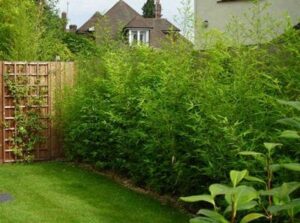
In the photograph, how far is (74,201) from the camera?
632 cm

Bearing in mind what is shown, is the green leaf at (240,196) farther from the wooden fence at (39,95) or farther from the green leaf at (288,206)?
the wooden fence at (39,95)

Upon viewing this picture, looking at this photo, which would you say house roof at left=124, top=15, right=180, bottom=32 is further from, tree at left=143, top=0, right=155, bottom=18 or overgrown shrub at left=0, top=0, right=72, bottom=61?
overgrown shrub at left=0, top=0, right=72, bottom=61

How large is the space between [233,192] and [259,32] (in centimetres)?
404

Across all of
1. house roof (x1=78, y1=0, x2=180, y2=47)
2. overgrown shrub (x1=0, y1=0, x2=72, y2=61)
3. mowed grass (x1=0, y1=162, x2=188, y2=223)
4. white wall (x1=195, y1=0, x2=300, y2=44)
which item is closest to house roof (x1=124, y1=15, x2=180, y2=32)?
house roof (x1=78, y1=0, x2=180, y2=47)

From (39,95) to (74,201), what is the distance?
12.8 ft

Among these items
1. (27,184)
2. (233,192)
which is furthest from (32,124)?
(233,192)

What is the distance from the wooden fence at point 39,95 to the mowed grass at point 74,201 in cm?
131

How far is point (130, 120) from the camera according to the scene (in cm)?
722

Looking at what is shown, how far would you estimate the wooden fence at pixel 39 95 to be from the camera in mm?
9578

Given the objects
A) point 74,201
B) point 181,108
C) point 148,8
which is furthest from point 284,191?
point 148,8

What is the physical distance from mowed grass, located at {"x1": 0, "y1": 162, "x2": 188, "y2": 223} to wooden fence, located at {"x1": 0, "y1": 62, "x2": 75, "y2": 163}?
131cm

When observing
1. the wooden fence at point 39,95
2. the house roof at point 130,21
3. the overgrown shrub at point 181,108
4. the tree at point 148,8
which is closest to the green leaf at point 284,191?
the overgrown shrub at point 181,108

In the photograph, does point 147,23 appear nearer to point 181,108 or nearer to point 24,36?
point 24,36

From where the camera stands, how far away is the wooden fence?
9.58m
